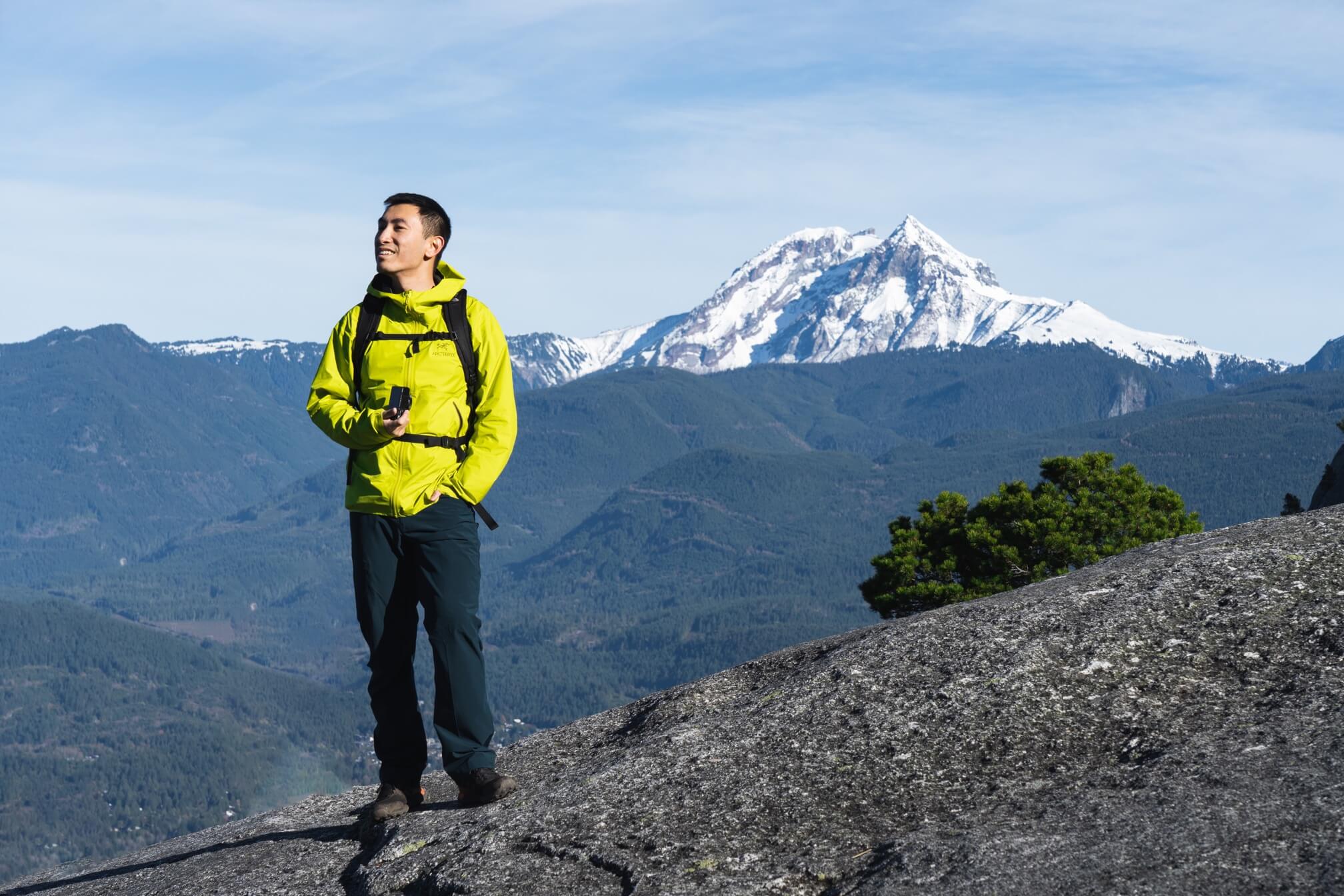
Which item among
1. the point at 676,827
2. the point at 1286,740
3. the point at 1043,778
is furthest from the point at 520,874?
the point at 1286,740

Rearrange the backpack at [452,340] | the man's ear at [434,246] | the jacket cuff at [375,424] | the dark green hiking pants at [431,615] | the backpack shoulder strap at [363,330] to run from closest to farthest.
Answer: the jacket cuff at [375,424]
the dark green hiking pants at [431,615]
the backpack at [452,340]
the backpack shoulder strap at [363,330]
the man's ear at [434,246]

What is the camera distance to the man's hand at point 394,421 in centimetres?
915

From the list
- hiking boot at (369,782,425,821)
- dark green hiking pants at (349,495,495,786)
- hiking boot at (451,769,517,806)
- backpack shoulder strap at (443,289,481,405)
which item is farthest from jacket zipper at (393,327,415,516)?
hiking boot at (369,782,425,821)

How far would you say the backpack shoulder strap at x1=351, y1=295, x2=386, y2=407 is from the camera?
31.9ft

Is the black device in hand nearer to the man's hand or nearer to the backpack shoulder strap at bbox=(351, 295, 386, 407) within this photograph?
the man's hand

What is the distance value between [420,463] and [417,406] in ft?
1.19

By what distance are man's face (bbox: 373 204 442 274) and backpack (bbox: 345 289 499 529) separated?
269mm

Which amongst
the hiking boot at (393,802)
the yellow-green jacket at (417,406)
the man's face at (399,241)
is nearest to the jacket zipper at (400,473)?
the yellow-green jacket at (417,406)

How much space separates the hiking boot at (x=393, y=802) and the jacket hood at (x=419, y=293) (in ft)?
10.7

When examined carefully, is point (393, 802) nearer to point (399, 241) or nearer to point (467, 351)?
point (467, 351)

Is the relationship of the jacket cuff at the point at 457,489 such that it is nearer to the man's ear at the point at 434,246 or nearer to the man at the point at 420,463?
the man at the point at 420,463

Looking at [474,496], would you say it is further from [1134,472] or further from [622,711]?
[1134,472]

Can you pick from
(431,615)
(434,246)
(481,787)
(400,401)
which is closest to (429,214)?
(434,246)

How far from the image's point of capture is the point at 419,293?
9.56 metres
